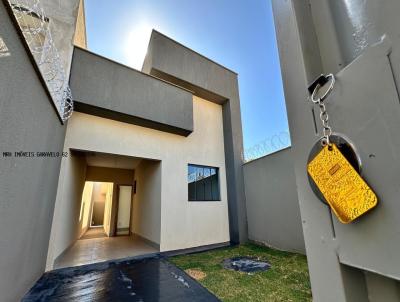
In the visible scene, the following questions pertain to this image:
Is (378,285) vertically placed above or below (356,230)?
below

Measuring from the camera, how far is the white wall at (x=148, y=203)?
4.75m

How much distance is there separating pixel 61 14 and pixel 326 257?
5.26 m

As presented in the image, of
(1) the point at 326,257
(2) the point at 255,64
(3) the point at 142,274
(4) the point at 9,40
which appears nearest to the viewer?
(1) the point at 326,257

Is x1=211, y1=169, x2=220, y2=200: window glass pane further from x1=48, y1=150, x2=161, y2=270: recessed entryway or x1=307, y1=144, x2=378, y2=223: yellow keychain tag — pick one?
x1=307, y1=144, x2=378, y2=223: yellow keychain tag

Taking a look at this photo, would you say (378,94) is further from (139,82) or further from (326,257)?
(139,82)

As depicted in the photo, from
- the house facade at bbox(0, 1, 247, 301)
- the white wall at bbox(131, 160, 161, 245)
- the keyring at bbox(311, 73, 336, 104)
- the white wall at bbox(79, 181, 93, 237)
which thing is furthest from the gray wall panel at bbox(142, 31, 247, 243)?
the white wall at bbox(79, 181, 93, 237)

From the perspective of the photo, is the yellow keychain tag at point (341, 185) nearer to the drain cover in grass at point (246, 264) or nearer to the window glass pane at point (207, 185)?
the drain cover in grass at point (246, 264)

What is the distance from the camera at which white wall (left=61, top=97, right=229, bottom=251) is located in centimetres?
407

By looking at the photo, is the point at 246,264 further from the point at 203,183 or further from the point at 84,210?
the point at 84,210

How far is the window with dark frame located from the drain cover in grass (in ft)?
6.03

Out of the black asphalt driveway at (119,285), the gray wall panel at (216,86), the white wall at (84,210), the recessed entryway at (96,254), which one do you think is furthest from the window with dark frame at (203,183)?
the white wall at (84,210)

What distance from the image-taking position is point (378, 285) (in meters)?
0.50

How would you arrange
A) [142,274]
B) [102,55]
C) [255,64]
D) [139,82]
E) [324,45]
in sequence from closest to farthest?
[324,45]
[142,274]
[102,55]
[139,82]
[255,64]

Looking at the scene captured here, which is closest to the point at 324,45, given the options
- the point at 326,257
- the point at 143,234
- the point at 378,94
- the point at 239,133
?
the point at 378,94
